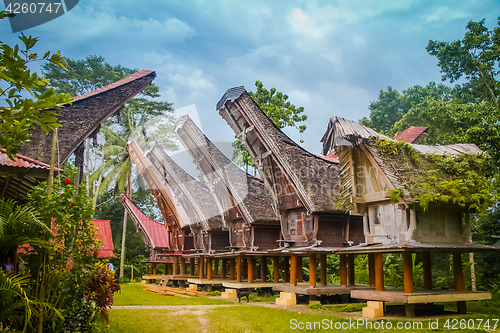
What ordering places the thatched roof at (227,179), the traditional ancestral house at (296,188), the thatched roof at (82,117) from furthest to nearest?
the thatched roof at (227,179) < the traditional ancestral house at (296,188) < the thatched roof at (82,117)

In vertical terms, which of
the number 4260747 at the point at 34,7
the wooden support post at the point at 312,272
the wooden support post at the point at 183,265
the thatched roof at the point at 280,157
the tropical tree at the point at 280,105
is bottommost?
the wooden support post at the point at 183,265

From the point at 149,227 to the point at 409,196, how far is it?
22.9 metres

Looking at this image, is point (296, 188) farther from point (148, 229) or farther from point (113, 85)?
point (148, 229)

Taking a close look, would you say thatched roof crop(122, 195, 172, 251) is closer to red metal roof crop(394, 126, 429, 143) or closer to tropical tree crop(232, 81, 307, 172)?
→ tropical tree crop(232, 81, 307, 172)

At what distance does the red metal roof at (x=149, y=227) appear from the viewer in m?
28.8

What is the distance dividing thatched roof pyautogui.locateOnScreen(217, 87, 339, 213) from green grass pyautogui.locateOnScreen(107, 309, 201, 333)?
20.8 feet

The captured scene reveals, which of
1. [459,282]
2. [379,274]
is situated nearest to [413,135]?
[459,282]

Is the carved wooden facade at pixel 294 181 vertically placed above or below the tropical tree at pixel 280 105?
below

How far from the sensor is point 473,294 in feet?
36.0

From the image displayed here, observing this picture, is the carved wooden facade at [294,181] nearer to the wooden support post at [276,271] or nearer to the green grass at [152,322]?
the wooden support post at [276,271]

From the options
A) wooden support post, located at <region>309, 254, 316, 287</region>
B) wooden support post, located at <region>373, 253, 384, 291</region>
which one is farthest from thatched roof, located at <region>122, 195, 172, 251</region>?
wooden support post, located at <region>373, 253, 384, 291</region>

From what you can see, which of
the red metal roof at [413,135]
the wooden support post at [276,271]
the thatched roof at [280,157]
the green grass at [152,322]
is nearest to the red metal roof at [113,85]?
the thatched roof at [280,157]

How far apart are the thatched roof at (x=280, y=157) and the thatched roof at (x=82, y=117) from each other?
13.3 feet

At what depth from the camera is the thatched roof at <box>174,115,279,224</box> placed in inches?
730
